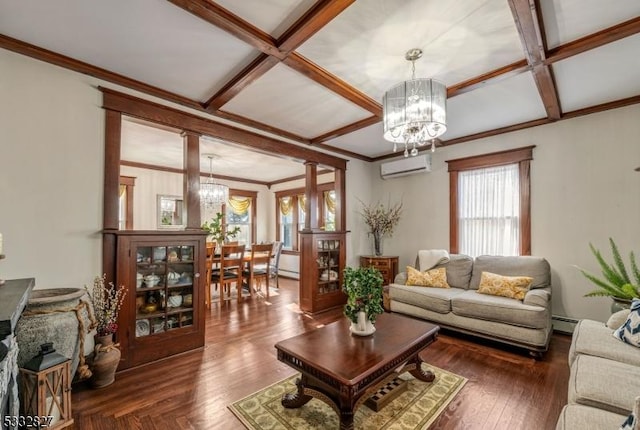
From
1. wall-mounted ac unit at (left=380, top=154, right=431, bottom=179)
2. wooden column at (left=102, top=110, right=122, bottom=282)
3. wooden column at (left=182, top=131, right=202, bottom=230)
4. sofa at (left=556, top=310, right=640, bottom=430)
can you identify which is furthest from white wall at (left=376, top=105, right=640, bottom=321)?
wooden column at (left=102, top=110, right=122, bottom=282)

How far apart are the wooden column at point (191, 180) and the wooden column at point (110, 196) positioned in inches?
25.0

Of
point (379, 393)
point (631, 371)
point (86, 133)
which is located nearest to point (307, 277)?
point (379, 393)

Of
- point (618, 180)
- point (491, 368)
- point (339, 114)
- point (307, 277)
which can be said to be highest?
point (339, 114)

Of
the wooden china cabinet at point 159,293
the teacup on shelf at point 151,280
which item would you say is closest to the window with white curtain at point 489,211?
the wooden china cabinet at point 159,293

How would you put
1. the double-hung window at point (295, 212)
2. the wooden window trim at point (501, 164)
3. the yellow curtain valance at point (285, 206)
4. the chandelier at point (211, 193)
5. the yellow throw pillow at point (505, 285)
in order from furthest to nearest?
the yellow curtain valance at point (285, 206), the double-hung window at point (295, 212), the chandelier at point (211, 193), the wooden window trim at point (501, 164), the yellow throw pillow at point (505, 285)

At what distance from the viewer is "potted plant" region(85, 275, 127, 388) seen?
2.31m

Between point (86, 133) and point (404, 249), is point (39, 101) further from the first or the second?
point (404, 249)

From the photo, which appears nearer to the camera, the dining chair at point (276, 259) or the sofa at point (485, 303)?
the sofa at point (485, 303)

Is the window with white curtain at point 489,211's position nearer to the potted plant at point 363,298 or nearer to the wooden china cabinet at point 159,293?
the potted plant at point 363,298

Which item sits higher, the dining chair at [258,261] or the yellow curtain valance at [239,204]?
the yellow curtain valance at [239,204]

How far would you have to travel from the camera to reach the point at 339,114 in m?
3.38

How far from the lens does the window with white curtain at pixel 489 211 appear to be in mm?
3932

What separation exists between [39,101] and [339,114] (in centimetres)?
271

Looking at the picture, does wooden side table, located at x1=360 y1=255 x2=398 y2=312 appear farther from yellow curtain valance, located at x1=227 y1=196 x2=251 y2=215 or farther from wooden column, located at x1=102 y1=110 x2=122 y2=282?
yellow curtain valance, located at x1=227 y1=196 x2=251 y2=215
